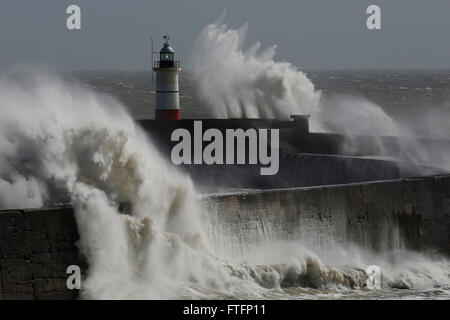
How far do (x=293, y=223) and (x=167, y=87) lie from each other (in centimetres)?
943

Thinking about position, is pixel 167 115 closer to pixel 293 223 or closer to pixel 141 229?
pixel 293 223

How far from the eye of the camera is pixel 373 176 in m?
15.7

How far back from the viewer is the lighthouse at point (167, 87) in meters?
19.5

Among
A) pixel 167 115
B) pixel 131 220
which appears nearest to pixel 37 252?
pixel 131 220

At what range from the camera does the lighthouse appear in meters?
19.5

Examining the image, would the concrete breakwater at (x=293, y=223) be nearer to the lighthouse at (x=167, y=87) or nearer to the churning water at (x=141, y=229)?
the churning water at (x=141, y=229)

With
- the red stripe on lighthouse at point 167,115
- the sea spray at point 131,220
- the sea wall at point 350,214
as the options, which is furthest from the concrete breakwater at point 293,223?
the red stripe on lighthouse at point 167,115

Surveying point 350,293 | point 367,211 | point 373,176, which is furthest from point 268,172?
point 350,293

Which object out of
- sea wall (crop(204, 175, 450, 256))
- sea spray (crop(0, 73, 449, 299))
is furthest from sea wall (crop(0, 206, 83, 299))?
sea wall (crop(204, 175, 450, 256))

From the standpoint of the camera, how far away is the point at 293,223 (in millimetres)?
10672

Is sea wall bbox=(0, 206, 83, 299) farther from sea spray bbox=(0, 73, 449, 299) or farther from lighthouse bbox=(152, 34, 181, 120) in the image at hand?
lighthouse bbox=(152, 34, 181, 120)

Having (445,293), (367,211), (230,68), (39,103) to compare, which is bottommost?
(445,293)

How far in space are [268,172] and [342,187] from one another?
20.9ft
